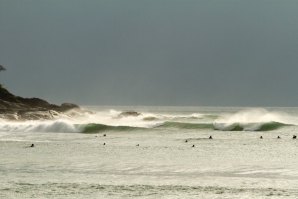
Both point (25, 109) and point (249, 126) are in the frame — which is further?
point (25, 109)

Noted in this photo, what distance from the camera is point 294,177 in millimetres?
29734

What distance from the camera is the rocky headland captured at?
324 feet

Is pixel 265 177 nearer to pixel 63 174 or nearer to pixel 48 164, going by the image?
pixel 63 174

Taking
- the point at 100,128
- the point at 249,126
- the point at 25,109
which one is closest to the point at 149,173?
the point at 100,128

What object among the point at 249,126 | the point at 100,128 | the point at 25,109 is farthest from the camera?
the point at 25,109

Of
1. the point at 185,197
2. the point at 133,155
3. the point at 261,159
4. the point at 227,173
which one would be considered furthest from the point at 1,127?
the point at 185,197

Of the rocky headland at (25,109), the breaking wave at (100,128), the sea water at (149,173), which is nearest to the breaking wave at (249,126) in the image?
the breaking wave at (100,128)

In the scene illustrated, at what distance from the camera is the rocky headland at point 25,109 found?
98.8 metres

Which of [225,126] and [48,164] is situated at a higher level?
[225,126]

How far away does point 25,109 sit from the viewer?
106 metres

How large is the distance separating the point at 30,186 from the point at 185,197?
733 cm

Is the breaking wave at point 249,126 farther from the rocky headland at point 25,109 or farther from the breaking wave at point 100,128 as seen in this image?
the rocky headland at point 25,109

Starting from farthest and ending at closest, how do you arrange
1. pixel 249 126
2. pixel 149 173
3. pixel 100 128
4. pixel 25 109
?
1. pixel 25 109
2. pixel 249 126
3. pixel 100 128
4. pixel 149 173

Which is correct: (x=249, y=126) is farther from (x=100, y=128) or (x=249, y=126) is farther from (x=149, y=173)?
(x=149, y=173)
